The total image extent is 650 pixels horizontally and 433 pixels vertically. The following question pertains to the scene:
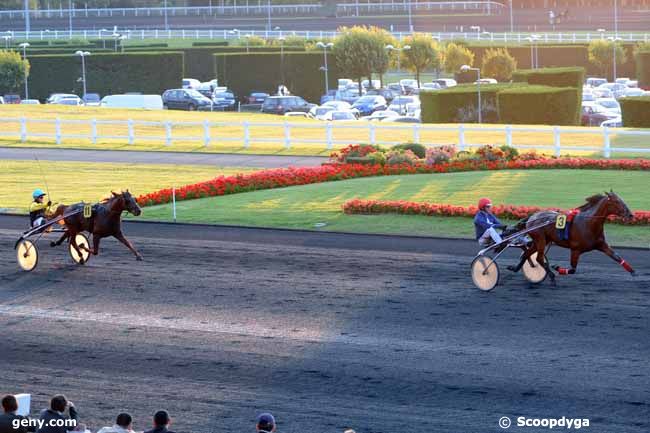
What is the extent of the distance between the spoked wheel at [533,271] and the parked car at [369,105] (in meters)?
46.3

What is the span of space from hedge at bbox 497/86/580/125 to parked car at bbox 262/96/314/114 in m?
16.4

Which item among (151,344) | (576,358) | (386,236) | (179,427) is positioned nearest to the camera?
(179,427)

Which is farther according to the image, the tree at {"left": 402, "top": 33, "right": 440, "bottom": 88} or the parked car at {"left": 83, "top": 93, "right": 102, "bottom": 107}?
the tree at {"left": 402, "top": 33, "right": 440, "bottom": 88}

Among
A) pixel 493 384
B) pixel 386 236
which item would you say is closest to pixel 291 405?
pixel 493 384

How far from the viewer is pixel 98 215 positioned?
1789 centimetres

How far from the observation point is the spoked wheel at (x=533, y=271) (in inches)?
635

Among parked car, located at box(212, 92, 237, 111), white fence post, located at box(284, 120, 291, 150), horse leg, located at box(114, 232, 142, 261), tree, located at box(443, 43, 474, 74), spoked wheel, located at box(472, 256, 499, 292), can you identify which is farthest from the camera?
tree, located at box(443, 43, 474, 74)

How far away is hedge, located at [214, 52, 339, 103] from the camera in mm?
74625

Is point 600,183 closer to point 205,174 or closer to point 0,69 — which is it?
point 205,174

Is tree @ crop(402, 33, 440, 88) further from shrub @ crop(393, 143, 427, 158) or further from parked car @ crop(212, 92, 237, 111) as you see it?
shrub @ crop(393, 143, 427, 158)

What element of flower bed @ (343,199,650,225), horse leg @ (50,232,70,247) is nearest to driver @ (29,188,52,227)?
horse leg @ (50,232,70,247)

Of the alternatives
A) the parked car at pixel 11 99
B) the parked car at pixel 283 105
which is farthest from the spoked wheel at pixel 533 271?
the parked car at pixel 11 99

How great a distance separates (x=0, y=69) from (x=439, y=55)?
29.0m

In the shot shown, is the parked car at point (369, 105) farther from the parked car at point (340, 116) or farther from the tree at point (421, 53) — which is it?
the tree at point (421, 53)
